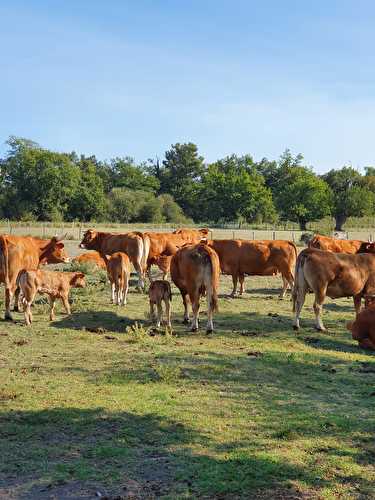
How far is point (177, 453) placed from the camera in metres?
5.63

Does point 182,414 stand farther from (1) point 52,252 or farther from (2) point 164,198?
(2) point 164,198

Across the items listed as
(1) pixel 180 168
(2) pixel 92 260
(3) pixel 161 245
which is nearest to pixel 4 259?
(3) pixel 161 245

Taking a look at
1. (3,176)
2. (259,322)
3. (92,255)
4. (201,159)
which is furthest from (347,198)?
(259,322)

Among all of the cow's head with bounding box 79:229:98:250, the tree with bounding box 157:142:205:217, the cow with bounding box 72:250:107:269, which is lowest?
the cow with bounding box 72:250:107:269

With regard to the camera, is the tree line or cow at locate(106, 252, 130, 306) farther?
the tree line

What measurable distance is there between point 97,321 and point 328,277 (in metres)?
5.25

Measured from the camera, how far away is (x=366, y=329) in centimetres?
1126

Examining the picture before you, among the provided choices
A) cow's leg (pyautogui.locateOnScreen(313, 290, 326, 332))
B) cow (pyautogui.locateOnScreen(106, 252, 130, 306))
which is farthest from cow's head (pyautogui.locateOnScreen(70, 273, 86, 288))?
cow's leg (pyautogui.locateOnScreen(313, 290, 326, 332))

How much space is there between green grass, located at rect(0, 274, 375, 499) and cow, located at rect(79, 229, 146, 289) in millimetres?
6876

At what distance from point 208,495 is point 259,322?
852cm

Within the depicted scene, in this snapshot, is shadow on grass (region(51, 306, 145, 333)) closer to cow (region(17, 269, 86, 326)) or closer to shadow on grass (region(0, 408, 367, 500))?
cow (region(17, 269, 86, 326))

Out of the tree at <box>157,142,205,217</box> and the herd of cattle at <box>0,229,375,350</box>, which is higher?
the tree at <box>157,142,205,217</box>

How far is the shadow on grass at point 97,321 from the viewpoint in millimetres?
11875

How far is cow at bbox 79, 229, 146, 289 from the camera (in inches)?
738
